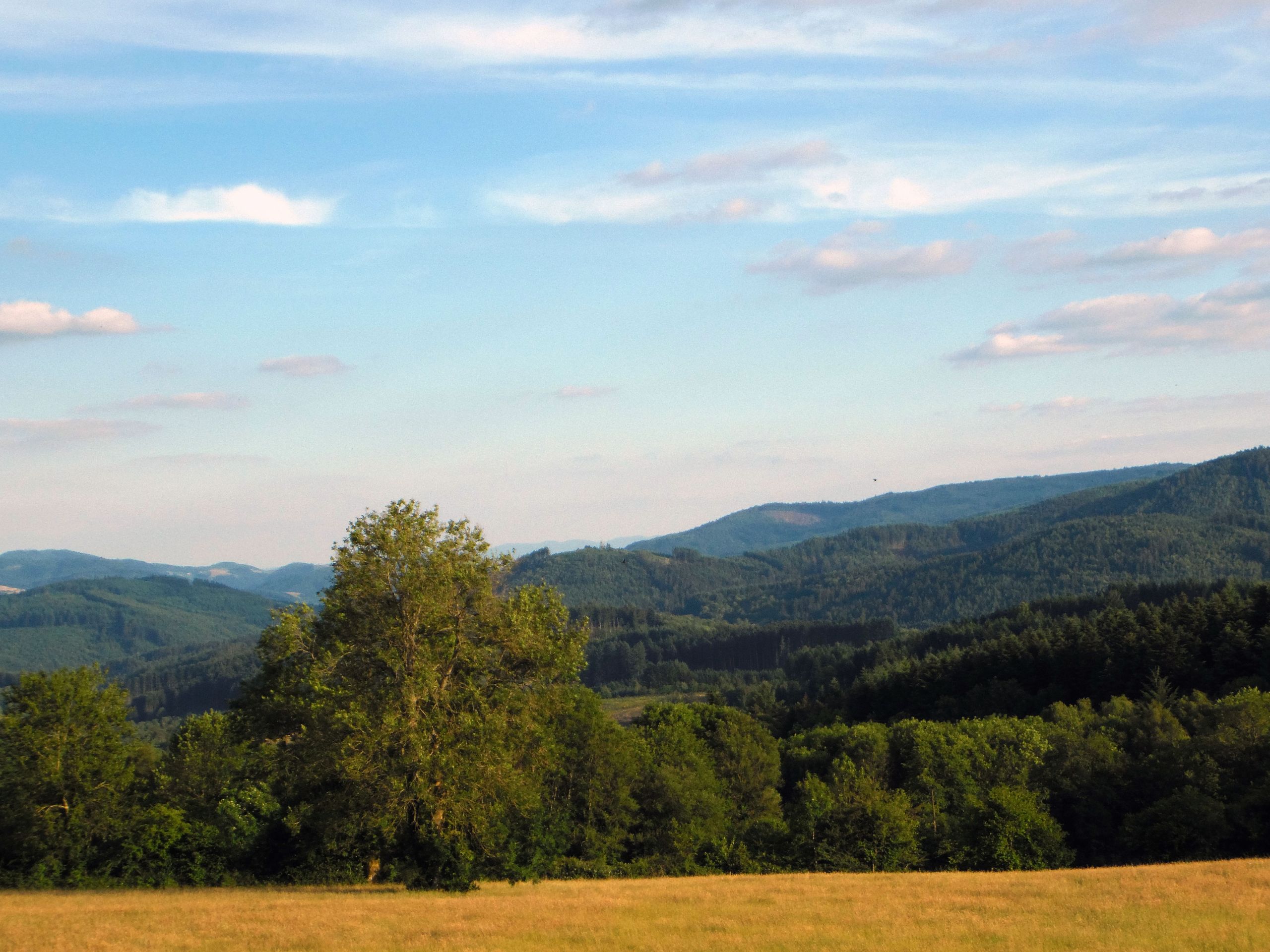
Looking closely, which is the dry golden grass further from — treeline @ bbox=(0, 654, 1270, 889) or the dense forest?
the dense forest

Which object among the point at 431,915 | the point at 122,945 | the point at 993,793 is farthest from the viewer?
the point at 993,793

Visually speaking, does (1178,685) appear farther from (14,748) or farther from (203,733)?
(14,748)

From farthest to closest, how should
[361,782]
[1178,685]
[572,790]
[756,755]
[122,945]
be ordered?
[1178,685] → [756,755] → [572,790] → [361,782] → [122,945]

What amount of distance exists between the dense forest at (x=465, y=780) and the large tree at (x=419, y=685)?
0.11 meters

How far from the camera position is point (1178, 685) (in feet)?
436

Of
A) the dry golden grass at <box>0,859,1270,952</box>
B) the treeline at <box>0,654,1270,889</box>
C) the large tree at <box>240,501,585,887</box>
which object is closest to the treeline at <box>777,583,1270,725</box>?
the treeline at <box>0,654,1270,889</box>

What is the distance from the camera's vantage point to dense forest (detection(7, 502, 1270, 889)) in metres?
42.9

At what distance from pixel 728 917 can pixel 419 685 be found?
47.3 ft

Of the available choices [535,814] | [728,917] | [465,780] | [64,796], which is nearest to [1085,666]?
[535,814]

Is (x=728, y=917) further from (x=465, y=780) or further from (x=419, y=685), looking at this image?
(x=419, y=685)

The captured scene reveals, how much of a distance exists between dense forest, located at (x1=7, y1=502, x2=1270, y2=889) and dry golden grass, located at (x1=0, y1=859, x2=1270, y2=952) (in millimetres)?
5142

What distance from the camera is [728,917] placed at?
36.9 m

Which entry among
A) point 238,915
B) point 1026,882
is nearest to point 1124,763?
point 1026,882

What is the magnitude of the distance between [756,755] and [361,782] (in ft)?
219
